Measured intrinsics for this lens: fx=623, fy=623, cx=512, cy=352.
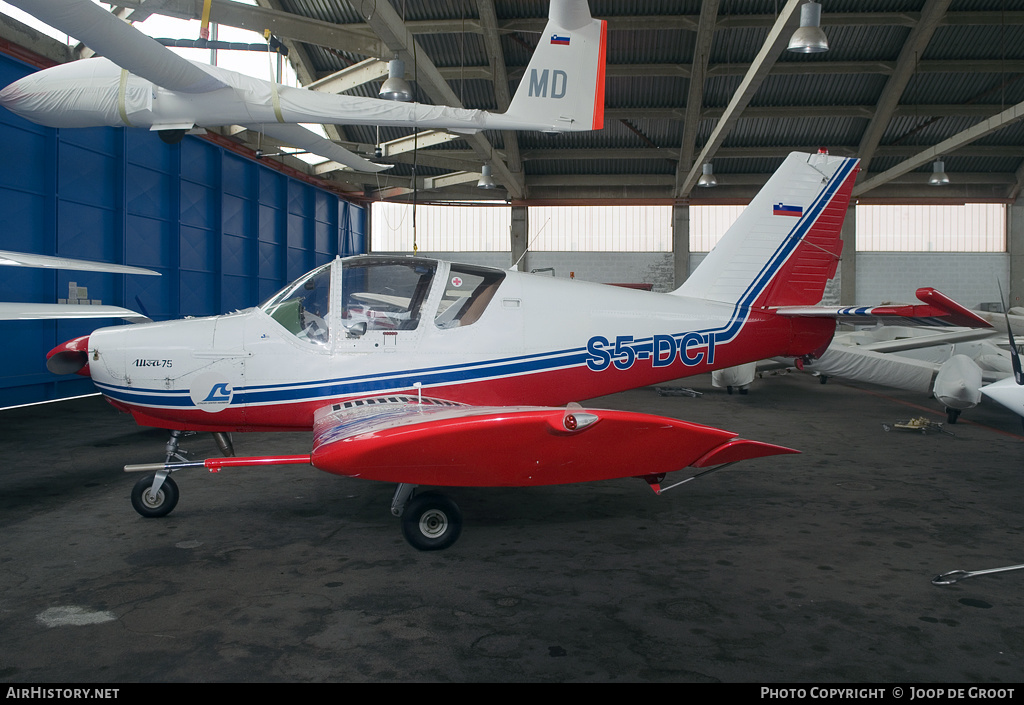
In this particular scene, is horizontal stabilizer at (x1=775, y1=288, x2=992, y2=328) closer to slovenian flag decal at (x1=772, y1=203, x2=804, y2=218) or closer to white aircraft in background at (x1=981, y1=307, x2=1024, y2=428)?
white aircraft in background at (x1=981, y1=307, x2=1024, y2=428)

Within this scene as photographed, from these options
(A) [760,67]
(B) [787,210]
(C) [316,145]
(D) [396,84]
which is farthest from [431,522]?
(A) [760,67]

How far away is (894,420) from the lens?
28.9ft

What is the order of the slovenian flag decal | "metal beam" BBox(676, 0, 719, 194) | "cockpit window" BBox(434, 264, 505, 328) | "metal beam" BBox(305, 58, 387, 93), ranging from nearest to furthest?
"cockpit window" BBox(434, 264, 505, 328), the slovenian flag decal, "metal beam" BBox(676, 0, 719, 194), "metal beam" BBox(305, 58, 387, 93)

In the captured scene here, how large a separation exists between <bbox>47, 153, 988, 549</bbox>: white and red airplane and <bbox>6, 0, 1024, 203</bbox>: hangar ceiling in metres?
5.57

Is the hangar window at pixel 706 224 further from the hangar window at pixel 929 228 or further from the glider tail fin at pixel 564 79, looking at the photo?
the glider tail fin at pixel 564 79

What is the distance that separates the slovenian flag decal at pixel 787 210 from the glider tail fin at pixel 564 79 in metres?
2.52

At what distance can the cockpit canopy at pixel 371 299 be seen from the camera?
4270mm

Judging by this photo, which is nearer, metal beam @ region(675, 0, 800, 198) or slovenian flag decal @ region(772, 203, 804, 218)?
slovenian flag decal @ region(772, 203, 804, 218)

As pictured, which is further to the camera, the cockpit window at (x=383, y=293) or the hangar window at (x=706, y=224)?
the hangar window at (x=706, y=224)

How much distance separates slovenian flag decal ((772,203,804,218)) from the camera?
216 inches

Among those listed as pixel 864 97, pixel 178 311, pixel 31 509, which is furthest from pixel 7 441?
pixel 864 97

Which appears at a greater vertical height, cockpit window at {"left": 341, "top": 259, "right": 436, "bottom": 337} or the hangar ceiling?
the hangar ceiling

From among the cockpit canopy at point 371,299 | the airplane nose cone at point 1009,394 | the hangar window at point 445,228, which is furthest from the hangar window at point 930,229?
the cockpit canopy at point 371,299

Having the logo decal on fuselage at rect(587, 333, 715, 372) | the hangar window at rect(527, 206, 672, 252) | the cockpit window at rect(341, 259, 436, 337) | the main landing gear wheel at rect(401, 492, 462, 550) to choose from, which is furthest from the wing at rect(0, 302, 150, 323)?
the hangar window at rect(527, 206, 672, 252)
